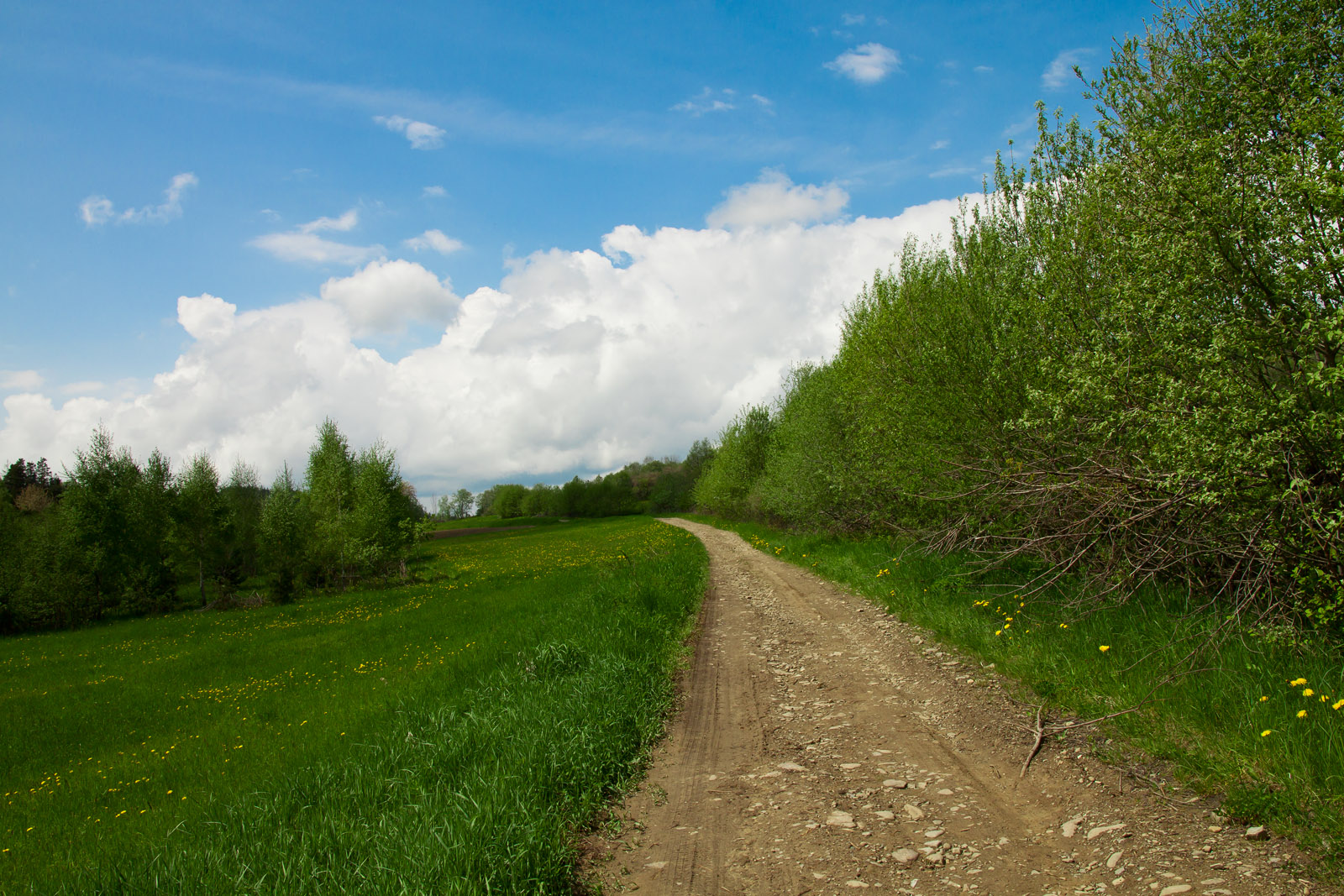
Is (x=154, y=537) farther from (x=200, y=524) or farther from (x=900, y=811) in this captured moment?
(x=900, y=811)

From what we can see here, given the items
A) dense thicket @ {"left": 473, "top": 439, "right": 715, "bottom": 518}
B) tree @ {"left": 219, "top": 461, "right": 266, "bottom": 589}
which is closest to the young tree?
dense thicket @ {"left": 473, "top": 439, "right": 715, "bottom": 518}

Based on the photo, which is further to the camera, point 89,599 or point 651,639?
point 89,599

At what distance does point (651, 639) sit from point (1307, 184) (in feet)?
30.3

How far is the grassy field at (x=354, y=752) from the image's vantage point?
14.1 feet

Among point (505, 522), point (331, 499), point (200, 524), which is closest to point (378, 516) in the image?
point (331, 499)

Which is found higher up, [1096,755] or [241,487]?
[241,487]

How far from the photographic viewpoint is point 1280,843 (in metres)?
3.57

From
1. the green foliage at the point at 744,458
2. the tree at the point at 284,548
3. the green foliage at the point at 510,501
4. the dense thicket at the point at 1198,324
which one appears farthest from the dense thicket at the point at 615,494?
the dense thicket at the point at 1198,324

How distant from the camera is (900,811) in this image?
14.7 feet

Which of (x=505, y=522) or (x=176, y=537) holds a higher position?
(x=176, y=537)

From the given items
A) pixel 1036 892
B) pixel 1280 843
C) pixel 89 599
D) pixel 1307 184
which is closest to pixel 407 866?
pixel 1036 892

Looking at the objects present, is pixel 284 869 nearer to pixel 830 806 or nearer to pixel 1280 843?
pixel 830 806

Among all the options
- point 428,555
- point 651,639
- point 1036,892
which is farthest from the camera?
point 428,555

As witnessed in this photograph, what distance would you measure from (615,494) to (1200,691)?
130m
